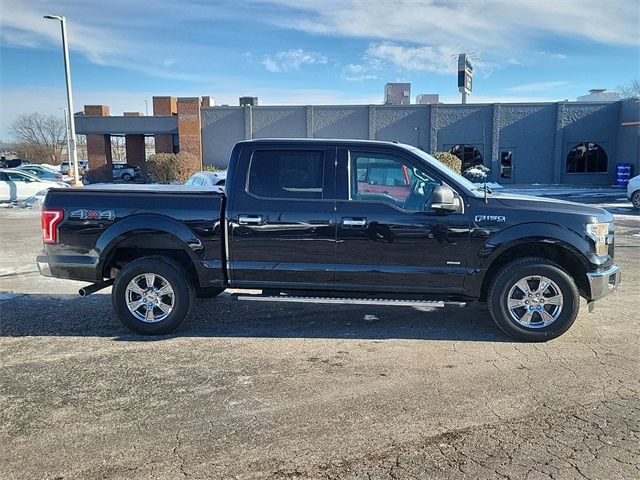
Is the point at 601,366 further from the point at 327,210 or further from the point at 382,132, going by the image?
the point at 382,132

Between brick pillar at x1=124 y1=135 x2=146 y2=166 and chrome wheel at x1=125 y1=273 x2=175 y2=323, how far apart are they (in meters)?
37.8

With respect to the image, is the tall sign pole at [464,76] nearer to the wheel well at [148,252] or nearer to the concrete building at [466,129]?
the concrete building at [466,129]

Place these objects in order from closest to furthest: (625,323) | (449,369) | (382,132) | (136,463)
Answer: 1. (136,463)
2. (449,369)
3. (625,323)
4. (382,132)

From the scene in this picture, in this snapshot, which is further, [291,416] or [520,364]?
[520,364]

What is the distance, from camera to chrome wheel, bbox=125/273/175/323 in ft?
18.0

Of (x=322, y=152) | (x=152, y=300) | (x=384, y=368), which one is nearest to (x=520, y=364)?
(x=384, y=368)

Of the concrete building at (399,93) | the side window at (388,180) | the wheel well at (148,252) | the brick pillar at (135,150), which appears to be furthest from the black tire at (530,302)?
the brick pillar at (135,150)

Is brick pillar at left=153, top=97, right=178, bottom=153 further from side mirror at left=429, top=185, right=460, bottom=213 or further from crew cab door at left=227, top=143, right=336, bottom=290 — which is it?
side mirror at left=429, top=185, right=460, bottom=213

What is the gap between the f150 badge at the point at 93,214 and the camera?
17.8 ft

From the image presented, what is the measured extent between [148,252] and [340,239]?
2.12 metres

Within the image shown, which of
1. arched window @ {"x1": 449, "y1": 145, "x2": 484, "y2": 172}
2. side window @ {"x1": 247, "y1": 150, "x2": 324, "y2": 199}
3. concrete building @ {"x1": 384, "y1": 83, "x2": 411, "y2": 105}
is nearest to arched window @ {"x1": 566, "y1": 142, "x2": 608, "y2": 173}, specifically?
arched window @ {"x1": 449, "y1": 145, "x2": 484, "y2": 172}

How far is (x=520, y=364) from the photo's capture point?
4.67 metres

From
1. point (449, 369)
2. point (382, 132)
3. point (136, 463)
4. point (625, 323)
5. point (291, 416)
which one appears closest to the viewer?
point (136, 463)

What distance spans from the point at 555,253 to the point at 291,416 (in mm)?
3322
